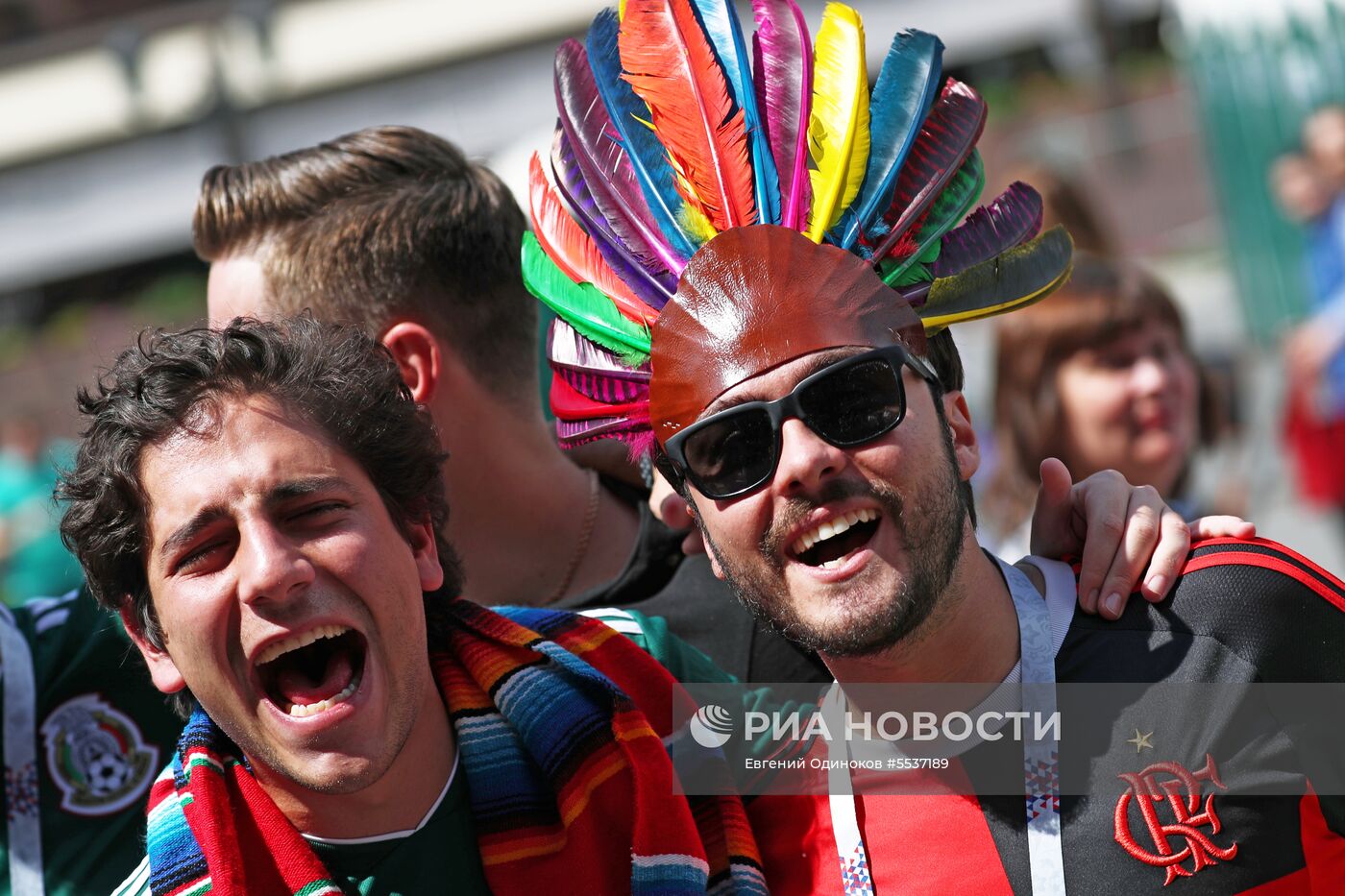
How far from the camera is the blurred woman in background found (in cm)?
433

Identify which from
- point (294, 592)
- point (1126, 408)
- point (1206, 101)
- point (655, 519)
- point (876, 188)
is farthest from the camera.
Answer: point (1206, 101)

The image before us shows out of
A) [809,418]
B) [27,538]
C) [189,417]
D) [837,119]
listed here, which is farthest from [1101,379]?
[27,538]

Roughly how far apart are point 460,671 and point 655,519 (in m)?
0.82

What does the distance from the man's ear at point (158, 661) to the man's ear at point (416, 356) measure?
88 centimetres

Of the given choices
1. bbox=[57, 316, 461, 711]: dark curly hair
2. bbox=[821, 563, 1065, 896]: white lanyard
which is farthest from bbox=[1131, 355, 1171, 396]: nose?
bbox=[57, 316, 461, 711]: dark curly hair

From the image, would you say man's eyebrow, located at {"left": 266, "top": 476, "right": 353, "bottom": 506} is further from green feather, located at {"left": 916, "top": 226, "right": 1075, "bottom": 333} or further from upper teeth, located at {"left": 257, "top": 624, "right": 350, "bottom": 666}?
green feather, located at {"left": 916, "top": 226, "right": 1075, "bottom": 333}

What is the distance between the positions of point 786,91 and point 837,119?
0.34ft

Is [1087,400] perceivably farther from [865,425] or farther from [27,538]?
[27,538]

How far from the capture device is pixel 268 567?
7.01ft

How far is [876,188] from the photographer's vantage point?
7.87 ft

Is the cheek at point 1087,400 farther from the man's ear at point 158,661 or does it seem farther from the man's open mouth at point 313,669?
the man's ear at point 158,661

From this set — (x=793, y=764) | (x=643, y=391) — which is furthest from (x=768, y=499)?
(x=793, y=764)

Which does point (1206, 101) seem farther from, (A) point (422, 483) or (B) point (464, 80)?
(B) point (464, 80)

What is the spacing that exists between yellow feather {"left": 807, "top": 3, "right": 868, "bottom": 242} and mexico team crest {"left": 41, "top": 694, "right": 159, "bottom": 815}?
1.58 meters
